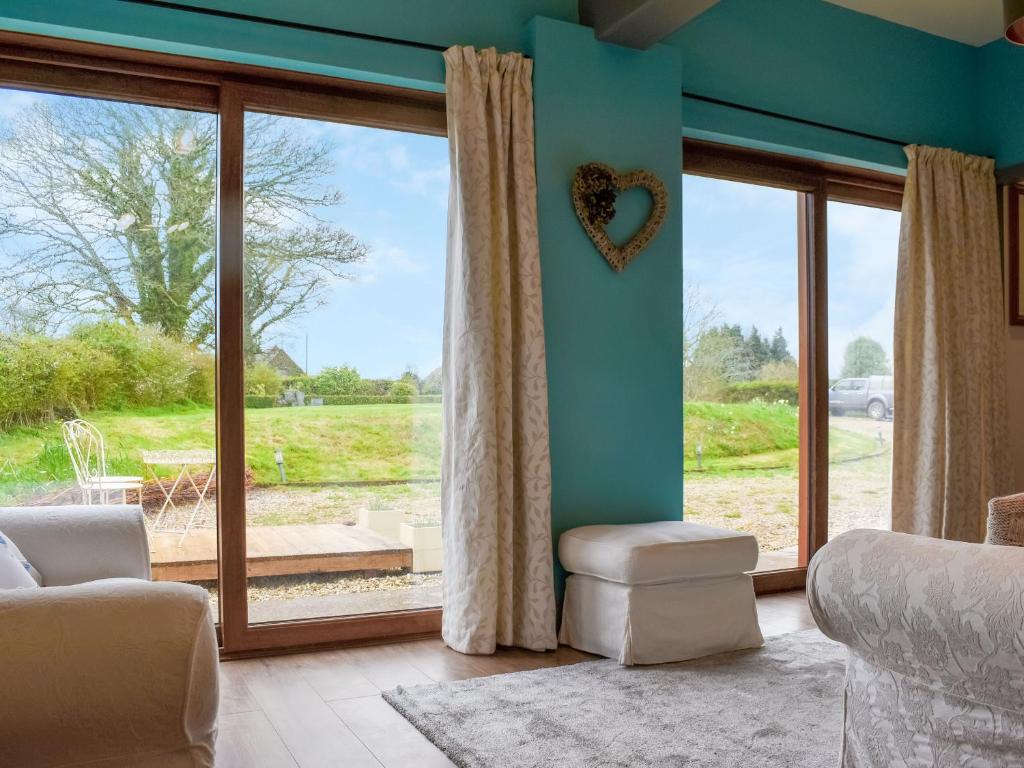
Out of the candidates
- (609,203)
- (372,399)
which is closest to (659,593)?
(372,399)

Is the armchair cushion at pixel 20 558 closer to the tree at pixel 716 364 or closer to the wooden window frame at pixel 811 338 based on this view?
the tree at pixel 716 364

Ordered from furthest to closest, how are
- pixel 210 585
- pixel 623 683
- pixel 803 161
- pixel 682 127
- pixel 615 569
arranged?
pixel 803 161 → pixel 682 127 → pixel 210 585 → pixel 615 569 → pixel 623 683

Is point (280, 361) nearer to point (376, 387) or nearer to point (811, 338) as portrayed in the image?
point (376, 387)

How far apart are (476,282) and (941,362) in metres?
2.72

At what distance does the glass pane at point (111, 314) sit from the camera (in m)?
3.03

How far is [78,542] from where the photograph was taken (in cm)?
236

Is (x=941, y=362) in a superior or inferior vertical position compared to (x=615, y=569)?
superior

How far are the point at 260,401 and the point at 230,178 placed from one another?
0.84 meters

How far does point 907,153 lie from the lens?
15.4ft

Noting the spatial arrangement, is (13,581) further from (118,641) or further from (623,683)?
(623,683)

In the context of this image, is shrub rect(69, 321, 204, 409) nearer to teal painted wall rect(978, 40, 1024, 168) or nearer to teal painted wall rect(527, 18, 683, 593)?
teal painted wall rect(527, 18, 683, 593)

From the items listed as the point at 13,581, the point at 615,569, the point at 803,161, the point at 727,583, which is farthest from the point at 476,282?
the point at 803,161

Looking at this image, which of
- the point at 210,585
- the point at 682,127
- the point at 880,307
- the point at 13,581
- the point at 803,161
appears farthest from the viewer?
the point at 880,307

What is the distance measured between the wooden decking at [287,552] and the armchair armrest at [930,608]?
210cm
